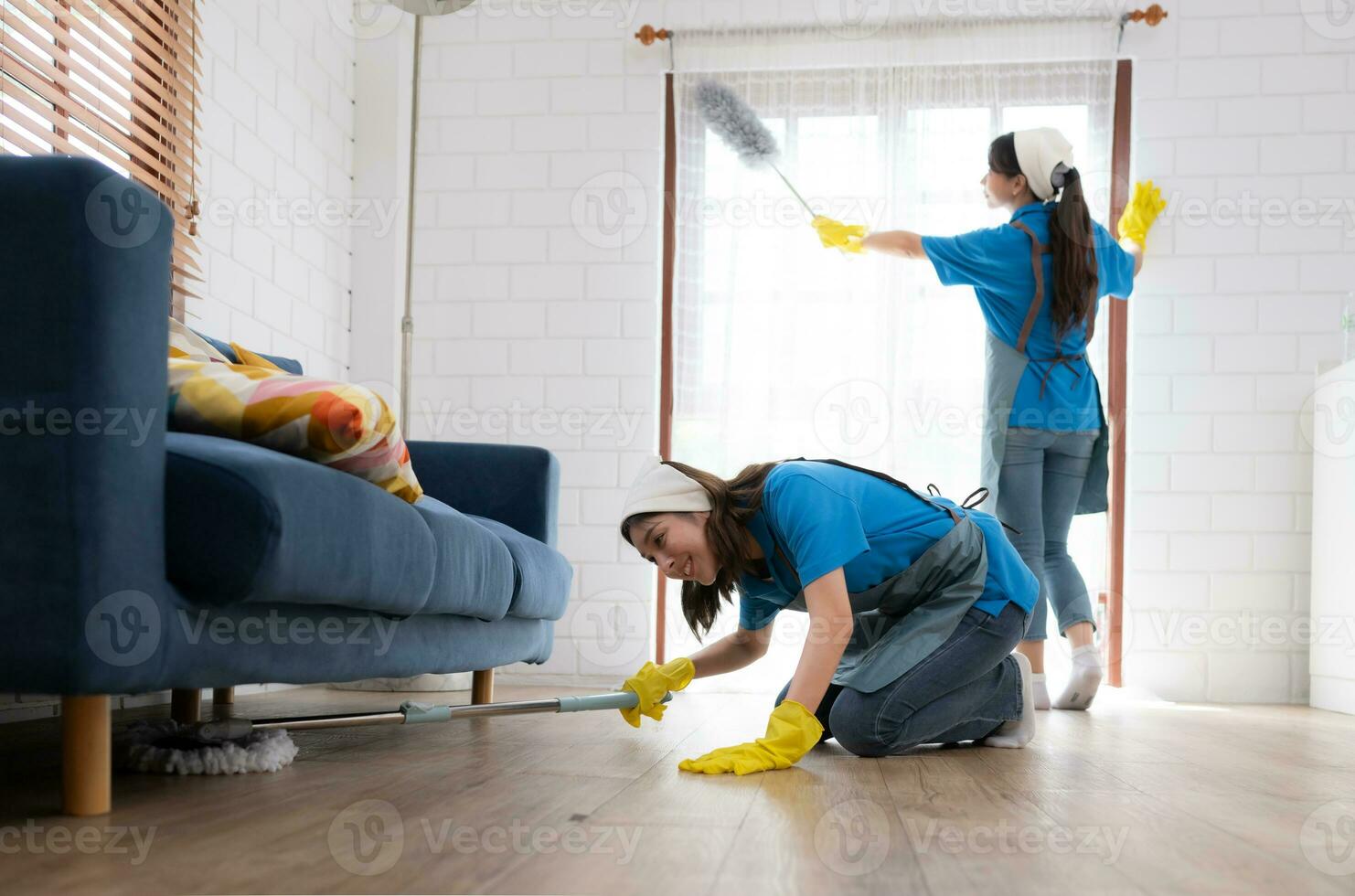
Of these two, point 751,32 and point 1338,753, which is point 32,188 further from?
point 751,32

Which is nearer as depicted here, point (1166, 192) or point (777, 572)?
point (777, 572)

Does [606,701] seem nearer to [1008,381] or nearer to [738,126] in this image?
[1008,381]

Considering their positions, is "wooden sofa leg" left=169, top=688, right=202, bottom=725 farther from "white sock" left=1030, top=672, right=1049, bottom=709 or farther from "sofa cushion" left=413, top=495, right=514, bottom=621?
"white sock" left=1030, top=672, right=1049, bottom=709

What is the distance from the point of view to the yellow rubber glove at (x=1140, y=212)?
3918 mm

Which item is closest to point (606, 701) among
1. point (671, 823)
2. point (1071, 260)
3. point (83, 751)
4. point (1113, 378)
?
point (671, 823)

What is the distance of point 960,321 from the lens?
4.07m

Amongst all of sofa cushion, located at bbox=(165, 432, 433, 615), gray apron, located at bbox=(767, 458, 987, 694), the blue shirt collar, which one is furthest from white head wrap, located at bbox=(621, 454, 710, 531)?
the blue shirt collar

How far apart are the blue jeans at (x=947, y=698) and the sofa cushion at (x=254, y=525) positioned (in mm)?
819

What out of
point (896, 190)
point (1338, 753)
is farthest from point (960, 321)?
point (1338, 753)

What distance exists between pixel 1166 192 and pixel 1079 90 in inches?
17.4

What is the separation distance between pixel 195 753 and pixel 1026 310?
229cm

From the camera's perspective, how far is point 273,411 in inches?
62.6

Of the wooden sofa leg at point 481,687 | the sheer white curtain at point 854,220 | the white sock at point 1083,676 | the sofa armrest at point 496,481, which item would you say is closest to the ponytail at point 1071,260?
the white sock at point 1083,676

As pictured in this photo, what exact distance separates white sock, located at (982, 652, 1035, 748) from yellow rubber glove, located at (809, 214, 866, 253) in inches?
69.0
